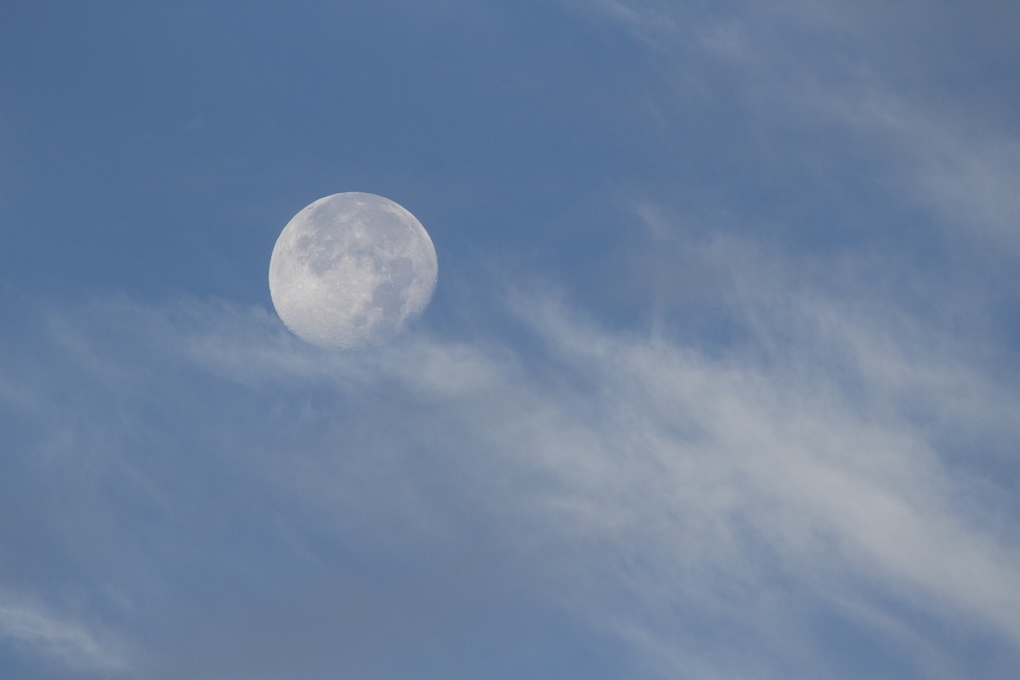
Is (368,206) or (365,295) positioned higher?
(368,206)

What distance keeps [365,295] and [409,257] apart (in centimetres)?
515

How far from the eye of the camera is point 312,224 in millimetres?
95062

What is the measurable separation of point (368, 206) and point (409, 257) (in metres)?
5.20

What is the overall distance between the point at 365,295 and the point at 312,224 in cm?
755

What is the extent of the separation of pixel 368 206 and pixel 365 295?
799 centimetres

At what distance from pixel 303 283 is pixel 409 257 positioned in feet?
26.8

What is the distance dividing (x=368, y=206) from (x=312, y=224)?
14.8ft

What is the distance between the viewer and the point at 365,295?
92.2 meters

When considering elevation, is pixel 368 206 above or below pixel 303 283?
above

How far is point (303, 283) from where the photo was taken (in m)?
93.6

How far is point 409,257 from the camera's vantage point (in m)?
95.1

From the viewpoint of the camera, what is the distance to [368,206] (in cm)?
9612
